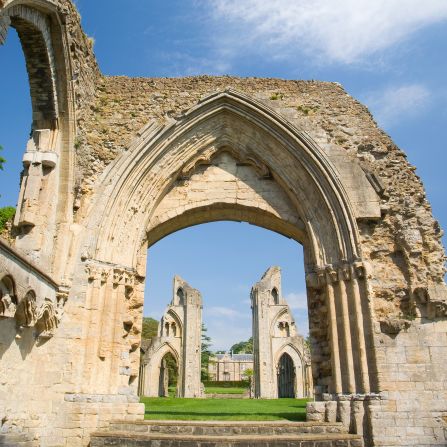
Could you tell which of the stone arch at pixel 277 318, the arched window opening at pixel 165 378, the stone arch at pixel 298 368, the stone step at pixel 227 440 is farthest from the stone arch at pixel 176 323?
the stone step at pixel 227 440

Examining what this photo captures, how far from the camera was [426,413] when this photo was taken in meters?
6.63

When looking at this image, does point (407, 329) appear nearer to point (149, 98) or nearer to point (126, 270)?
point (126, 270)

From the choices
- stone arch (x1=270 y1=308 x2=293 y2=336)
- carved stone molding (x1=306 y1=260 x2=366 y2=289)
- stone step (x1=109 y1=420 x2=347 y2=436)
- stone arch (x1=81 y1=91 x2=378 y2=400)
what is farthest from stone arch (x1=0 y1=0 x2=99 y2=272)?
stone arch (x1=270 y1=308 x2=293 y2=336)

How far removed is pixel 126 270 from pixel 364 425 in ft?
14.9

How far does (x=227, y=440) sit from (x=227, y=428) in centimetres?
45

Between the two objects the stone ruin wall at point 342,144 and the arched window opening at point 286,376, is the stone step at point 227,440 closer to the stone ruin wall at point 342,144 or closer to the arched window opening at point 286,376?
the stone ruin wall at point 342,144

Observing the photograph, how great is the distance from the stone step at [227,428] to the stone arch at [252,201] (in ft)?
2.49

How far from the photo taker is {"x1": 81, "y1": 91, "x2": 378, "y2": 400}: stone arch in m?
7.46

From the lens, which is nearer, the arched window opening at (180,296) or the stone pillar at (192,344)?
the stone pillar at (192,344)

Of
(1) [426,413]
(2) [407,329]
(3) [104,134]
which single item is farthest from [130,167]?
(1) [426,413]

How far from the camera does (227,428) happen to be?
6379 millimetres

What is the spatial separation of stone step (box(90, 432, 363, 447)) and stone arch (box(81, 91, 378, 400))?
3.28 ft

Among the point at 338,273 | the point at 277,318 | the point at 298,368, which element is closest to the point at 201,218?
the point at 338,273

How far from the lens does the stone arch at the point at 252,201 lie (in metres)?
7.46
